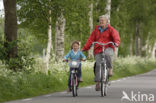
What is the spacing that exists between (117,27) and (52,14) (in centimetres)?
3011

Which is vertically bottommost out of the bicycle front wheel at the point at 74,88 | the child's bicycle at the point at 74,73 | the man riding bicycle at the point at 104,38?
the bicycle front wheel at the point at 74,88

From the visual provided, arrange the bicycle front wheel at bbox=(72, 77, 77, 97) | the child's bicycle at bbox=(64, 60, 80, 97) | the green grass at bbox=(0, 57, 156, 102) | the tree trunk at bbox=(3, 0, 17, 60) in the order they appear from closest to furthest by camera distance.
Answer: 1. the bicycle front wheel at bbox=(72, 77, 77, 97)
2. the child's bicycle at bbox=(64, 60, 80, 97)
3. the green grass at bbox=(0, 57, 156, 102)
4. the tree trunk at bbox=(3, 0, 17, 60)

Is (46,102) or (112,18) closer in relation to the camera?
(46,102)

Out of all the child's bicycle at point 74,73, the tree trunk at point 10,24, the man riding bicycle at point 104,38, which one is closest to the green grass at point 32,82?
the tree trunk at point 10,24

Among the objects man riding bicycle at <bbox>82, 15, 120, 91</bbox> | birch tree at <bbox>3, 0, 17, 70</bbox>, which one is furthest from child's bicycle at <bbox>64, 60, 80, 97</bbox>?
birch tree at <bbox>3, 0, 17, 70</bbox>

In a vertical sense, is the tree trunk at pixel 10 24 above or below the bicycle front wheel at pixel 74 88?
above

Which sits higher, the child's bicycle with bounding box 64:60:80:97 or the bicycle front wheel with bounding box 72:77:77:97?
the child's bicycle with bounding box 64:60:80:97

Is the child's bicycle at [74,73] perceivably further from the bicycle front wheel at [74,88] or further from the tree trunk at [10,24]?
the tree trunk at [10,24]

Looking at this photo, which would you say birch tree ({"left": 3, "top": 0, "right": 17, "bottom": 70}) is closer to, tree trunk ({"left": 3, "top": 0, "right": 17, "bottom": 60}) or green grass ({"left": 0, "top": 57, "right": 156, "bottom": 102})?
tree trunk ({"left": 3, "top": 0, "right": 17, "bottom": 60})

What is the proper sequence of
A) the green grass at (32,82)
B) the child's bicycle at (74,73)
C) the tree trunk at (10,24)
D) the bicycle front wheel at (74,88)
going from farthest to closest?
1. the tree trunk at (10,24)
2. the green grass at (32,82)
3. the child's bicycle at (74,73)
4. the bicycle front wheel at (74,88)

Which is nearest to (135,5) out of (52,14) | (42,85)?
(52,14)

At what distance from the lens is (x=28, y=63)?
59.8ft

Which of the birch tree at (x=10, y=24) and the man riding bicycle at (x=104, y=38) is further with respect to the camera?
the birch tree at (x=10, y=24)

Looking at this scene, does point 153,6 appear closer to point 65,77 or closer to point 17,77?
point 65,77
